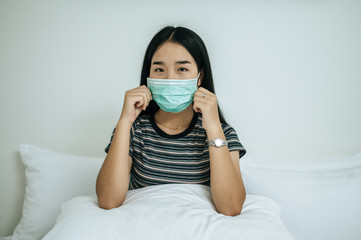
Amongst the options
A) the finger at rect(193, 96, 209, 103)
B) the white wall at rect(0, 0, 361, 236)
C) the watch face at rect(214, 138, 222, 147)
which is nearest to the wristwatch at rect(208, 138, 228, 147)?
the watch face at rect(214, 138, 222, 147)

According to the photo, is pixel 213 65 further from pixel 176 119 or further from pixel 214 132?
pixel 214 132

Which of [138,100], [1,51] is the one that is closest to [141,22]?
[138,100]

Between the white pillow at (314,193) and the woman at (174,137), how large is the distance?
266 mm

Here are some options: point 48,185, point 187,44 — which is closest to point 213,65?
point 187,44

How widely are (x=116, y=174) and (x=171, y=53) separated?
1.70 ft

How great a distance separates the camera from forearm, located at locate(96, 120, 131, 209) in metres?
0.95

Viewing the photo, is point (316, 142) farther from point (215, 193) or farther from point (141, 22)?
point (141, 22)

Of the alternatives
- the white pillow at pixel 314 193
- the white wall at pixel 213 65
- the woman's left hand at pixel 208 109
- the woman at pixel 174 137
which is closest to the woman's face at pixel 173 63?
→ the woman at pixel 174 137

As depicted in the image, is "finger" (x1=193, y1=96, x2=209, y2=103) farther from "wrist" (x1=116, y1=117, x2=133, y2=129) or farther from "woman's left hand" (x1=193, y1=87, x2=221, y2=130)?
"wrist" (x1=116, y1=117, x2=133, y2=129)

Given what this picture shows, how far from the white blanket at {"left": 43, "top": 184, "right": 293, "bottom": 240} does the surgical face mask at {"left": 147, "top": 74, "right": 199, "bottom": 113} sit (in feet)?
1.11

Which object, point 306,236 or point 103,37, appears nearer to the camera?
point 306,236

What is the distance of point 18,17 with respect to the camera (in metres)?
1.46

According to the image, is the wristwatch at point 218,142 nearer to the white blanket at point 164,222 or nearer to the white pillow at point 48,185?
the white blanket at point 164,222

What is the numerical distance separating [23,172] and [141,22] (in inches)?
42.6
